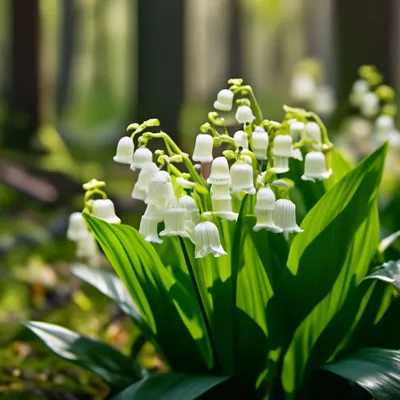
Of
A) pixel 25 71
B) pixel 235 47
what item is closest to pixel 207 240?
pixel 25 71

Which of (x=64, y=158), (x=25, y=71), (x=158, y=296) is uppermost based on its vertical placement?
(x=158, y=296)

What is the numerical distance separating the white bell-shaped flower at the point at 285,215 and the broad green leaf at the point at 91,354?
61 cm

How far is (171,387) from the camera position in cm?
183

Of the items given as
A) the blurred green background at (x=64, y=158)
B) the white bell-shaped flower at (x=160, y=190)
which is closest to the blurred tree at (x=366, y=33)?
the blurred green background at (x=64, y=158)

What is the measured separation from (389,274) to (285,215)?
24 centimetres

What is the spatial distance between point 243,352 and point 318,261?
0.27 meters

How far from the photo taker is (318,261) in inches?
73.0

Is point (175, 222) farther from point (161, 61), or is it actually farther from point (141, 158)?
point (161, 61)

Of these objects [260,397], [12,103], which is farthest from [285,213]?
[12,103]

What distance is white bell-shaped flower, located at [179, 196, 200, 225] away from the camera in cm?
175

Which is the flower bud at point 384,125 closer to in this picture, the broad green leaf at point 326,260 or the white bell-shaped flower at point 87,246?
the broad green leaf at point 326,260

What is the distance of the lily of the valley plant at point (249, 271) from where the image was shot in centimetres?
176

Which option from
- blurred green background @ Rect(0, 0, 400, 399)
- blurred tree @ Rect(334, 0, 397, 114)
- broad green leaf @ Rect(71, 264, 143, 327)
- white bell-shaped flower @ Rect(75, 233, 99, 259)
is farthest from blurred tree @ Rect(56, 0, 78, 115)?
broad green leaf @ Rect(71, 264, 143, 327)

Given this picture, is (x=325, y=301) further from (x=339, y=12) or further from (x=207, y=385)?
(x=339, y=12)
